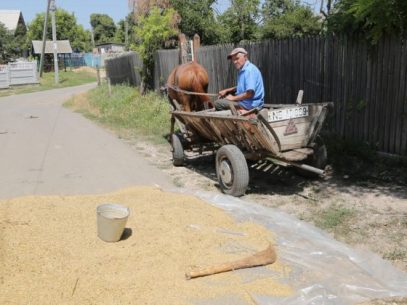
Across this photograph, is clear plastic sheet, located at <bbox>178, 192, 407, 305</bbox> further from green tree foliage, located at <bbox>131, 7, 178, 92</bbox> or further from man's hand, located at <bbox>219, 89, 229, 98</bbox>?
green tree foliage, located at <bbox>131, 7, 178, 92</bbox>

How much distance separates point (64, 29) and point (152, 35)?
5791 cm

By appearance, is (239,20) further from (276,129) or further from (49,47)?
(49,47)

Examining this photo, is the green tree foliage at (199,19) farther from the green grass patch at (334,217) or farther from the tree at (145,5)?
the green grass patch at (334,217)

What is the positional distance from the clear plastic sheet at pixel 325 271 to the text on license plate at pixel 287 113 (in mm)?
1563

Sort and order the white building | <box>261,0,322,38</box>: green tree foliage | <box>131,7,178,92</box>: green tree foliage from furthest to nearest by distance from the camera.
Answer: the white building, <box>261,0,322,38</box>: green tree foliage, <box>131,7,178,92</box>: green tree foliage

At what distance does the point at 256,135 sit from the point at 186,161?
11.3ft

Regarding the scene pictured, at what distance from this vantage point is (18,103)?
2555 cm

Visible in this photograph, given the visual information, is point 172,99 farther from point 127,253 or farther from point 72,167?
point 127,253

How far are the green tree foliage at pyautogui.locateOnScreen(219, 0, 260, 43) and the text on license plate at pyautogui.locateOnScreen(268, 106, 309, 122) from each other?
16525 millimetres

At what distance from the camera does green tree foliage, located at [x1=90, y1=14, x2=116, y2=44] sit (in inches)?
3831

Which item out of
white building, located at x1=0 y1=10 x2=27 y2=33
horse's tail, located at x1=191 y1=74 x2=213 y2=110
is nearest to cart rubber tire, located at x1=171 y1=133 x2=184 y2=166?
horse's tail, located at x1=191 y1=74 x2=213 y2=110

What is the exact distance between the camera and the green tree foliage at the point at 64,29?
6800 cm

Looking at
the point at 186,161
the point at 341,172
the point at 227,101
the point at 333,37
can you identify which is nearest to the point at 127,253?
the point at 227,101

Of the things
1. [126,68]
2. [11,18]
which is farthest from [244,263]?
[11,18]
